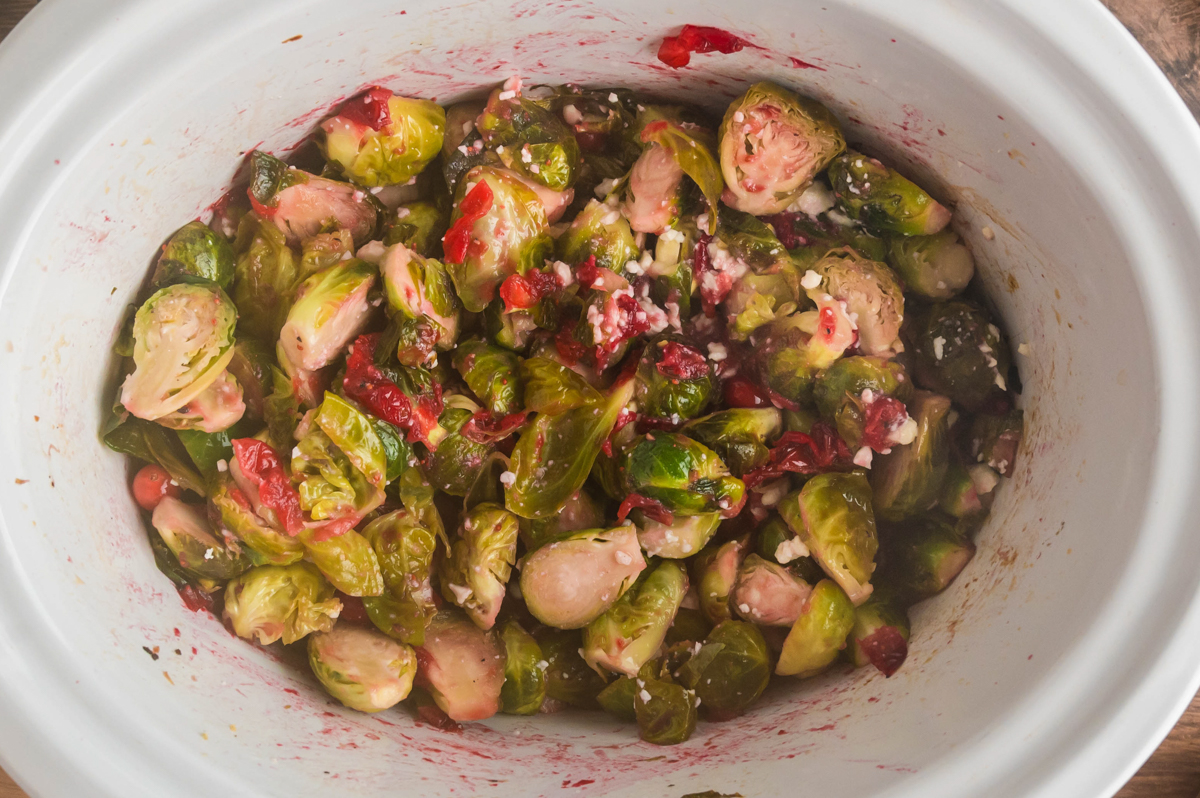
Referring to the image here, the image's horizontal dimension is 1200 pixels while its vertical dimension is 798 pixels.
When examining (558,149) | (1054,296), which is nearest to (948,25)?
(1054,296)

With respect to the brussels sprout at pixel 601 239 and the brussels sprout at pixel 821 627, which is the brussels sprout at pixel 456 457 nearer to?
the brussels sprout at pixel 601 239

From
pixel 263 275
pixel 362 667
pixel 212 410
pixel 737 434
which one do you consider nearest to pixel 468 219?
pixel 263 275

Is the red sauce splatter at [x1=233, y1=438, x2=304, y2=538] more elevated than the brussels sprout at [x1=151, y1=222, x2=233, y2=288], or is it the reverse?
the brussels sprout at [x1=151, y1=222, x2=233, y2=288]

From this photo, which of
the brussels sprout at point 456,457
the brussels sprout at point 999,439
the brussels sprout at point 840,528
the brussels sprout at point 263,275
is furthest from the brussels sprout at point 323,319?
the brussels sprout at point 999,439

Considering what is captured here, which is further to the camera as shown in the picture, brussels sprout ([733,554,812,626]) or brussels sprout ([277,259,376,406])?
brussels sprout ([733,554,812,626])

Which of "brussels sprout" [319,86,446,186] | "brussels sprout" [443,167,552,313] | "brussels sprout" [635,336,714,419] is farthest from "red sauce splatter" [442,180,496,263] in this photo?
"brussels sprout" [635,336,714,419]

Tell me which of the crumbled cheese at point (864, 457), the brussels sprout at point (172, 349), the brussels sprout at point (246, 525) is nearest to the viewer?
the brussels sprout at point (172, 349)

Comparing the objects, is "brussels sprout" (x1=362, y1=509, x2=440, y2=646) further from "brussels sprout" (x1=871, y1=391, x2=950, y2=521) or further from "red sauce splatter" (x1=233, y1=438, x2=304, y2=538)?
"brussels sprout" (x1=871, y1=391, x2=950, y2=521)
